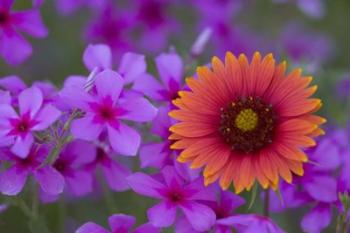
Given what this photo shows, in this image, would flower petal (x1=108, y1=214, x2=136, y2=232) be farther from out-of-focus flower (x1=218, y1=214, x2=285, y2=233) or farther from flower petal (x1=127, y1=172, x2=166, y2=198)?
out-of-focus flower (x1=218, y1=214, x2=285, y2=233)

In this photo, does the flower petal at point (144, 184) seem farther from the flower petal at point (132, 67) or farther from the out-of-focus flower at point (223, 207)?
the flower petal at point (132, 67)

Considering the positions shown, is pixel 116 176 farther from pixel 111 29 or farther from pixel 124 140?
pixel 111 29

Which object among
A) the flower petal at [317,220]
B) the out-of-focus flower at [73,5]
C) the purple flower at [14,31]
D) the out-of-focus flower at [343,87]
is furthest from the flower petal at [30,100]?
the out-of-focus flower at [343,87]

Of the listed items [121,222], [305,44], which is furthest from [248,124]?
[305,44]

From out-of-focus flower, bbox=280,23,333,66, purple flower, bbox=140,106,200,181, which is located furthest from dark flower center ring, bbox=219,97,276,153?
out-of-focus flower, bbox=280,23,333,66

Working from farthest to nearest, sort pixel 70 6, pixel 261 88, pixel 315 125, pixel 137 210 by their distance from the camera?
pixel 70 6
pixel 137 210
pixel 261 88
pixel 315 125

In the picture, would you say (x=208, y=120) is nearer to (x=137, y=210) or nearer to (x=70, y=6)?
(x=137, y=210)

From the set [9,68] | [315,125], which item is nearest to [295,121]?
[315,125]
